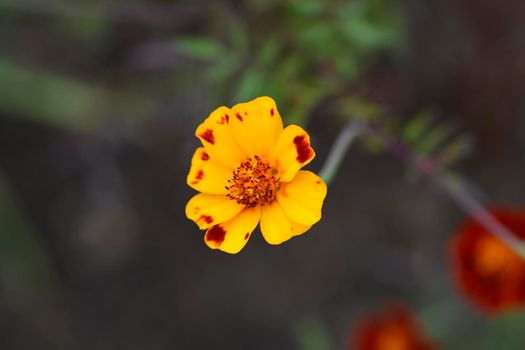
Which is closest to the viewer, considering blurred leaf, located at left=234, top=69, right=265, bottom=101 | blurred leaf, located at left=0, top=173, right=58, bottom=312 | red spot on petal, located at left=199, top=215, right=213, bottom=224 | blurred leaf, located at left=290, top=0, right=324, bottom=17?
red spot on petal, located at left=199, top=215, right=213, bottom=224

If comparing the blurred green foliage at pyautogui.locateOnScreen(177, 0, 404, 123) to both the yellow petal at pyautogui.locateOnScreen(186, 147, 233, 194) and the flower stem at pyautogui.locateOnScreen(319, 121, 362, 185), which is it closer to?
the flower stem at pyautogui.locateOnScreen(319, 121, 362, 185)

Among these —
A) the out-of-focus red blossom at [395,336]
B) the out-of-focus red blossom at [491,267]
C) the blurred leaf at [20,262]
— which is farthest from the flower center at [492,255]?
the blurred leaf at [20,262]

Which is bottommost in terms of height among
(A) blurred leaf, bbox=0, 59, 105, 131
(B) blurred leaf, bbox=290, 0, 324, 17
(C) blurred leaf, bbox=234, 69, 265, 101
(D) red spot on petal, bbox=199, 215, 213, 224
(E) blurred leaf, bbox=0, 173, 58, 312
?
(D) red spot on petal, bbox=199, 215, 213, 224

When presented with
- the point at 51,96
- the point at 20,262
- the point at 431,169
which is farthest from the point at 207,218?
the point at 20,262

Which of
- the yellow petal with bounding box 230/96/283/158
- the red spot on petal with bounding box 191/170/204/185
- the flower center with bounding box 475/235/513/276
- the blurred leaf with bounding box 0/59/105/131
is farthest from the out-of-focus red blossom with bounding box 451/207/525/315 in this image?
the blurred leaf with bounding box 0/59/105/131

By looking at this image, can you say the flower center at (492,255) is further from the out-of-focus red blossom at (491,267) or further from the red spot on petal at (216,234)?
the red spot on petal at (216,234)
